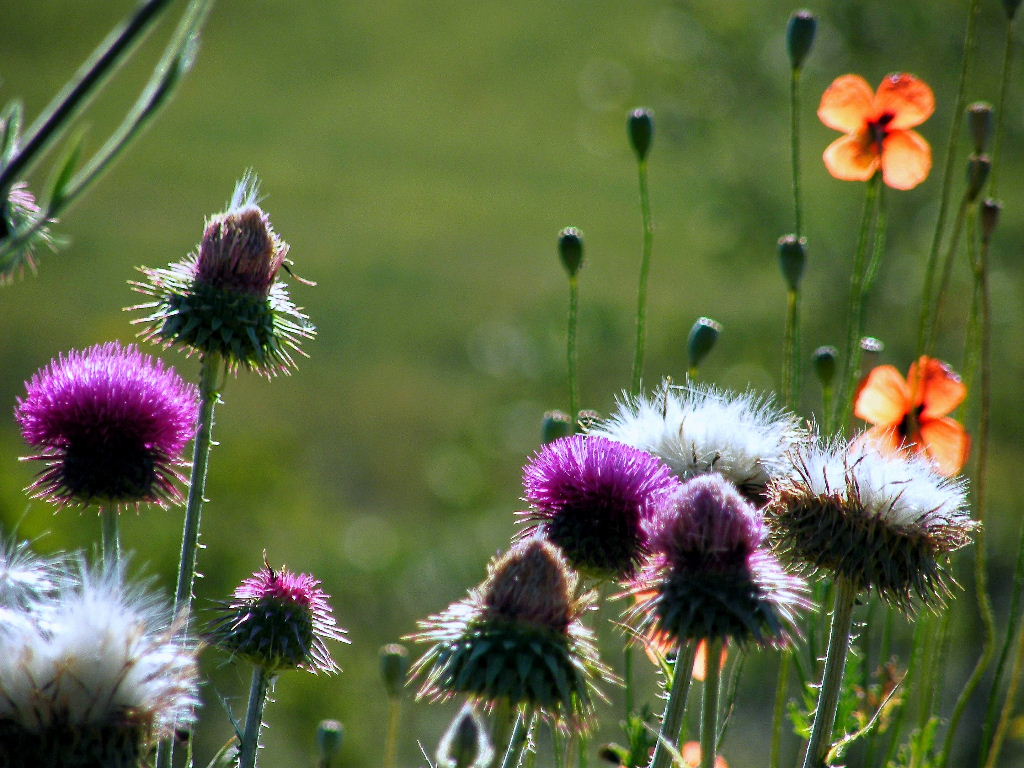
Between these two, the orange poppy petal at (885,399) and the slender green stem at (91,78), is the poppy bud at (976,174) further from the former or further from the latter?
the slender green stem at (91,78)

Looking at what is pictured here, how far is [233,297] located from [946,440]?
5.58 ft

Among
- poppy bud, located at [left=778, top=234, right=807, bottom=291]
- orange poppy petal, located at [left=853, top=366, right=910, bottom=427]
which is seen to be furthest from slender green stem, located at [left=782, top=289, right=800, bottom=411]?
orange poppy petal, located at [left=853, top=366, right=910, bottom=427]

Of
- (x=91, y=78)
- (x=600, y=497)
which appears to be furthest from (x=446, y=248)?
(x=91, y=78)

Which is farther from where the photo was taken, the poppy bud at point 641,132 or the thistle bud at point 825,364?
the poppy bud at point 641,132

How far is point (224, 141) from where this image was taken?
1872 cm

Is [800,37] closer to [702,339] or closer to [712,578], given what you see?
[702,339]

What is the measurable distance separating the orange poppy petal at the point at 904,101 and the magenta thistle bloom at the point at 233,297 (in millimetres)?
1516

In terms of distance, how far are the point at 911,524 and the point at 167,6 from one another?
1342 millimetres

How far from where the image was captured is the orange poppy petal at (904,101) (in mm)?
2611

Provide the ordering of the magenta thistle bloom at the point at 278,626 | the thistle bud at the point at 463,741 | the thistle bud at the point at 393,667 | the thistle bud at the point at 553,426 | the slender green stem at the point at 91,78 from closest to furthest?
the slender green stem at the point at 91,78
the thistle bud at the point at 463,741
the magenta thistle bloom at the point at 278,626
the thistle bud at the point at 393,667
the thistle bud at the point at 553,426

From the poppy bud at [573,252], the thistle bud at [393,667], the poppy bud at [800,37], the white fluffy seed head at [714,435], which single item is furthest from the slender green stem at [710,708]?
the poppy bud at [800,37]

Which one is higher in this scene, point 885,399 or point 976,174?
point 976,174

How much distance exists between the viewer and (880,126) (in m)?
2.66

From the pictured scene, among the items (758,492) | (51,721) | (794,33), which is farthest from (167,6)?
(794,33)
